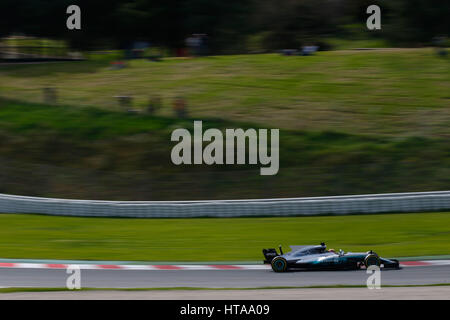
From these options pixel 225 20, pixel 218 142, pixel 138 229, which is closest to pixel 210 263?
pixel 138 229

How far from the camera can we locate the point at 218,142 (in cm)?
2222

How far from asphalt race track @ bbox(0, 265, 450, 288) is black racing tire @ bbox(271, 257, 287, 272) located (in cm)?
10

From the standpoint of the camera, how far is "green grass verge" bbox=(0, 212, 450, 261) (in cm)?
1382

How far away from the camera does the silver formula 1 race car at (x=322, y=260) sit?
11.8 metres

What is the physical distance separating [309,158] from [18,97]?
42.6ft

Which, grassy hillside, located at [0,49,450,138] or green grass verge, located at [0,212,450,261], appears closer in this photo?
green grass verge, located at [0,212,450,261]

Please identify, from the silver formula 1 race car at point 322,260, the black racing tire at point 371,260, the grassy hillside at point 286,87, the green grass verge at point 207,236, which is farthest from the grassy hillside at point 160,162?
the black racing tire at point 371,260

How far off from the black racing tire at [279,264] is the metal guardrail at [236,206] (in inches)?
212

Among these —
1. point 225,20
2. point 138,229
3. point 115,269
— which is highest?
point 225,20

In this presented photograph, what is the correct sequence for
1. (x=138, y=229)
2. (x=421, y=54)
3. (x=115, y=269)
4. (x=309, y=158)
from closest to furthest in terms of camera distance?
(x=115, y=269) < (x=138, y=229) < (x=309, y=158) < (x=421, y=54)

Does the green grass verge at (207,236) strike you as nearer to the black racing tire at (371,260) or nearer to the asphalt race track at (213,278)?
the asphalt race track at (213,278)

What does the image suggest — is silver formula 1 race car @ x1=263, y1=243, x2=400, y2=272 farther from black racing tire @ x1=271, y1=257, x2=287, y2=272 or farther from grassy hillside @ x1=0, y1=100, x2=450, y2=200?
grassy hillside @ x1=0, y1=100, x2=450, y2=200

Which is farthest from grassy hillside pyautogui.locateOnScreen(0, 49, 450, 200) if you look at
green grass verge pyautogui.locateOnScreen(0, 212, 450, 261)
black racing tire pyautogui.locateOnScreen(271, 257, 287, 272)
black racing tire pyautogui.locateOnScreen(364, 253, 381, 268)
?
black racing tire pyautogui.locateOnScreen(364, 253, 381, 268)

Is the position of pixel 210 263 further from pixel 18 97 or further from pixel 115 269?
pixel 18 97
